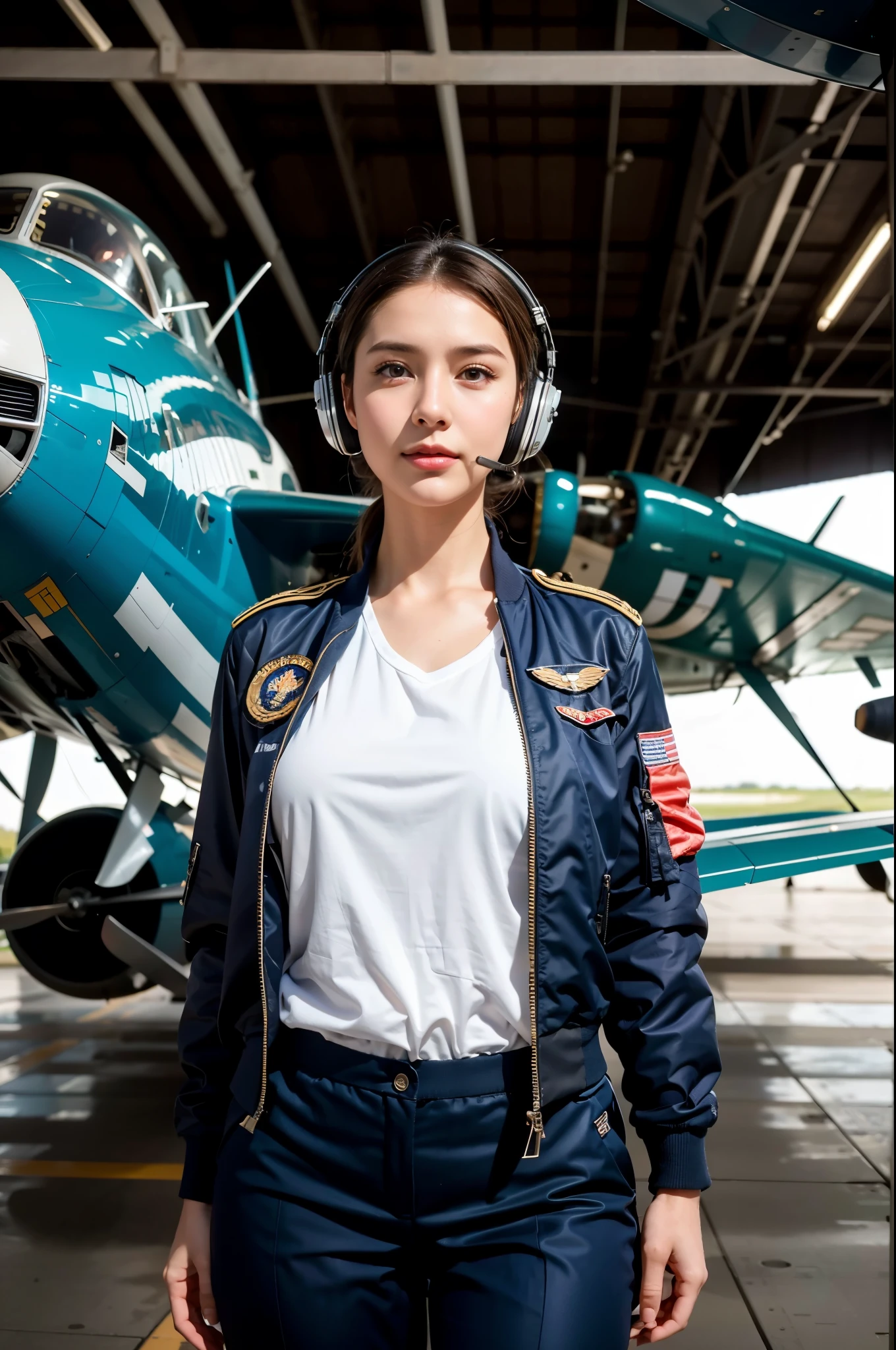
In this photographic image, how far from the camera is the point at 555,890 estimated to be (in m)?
1.30

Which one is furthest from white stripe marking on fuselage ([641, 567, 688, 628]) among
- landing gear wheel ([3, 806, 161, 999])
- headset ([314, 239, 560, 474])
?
headset ([314, 239, 560, 474])

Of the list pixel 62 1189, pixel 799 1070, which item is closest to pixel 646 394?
pixel 799 1070

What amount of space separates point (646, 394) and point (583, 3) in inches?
261

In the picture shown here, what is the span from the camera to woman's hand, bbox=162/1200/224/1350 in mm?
1386

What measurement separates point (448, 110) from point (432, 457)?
23.6 ft

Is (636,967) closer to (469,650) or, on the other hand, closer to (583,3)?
(469,650)

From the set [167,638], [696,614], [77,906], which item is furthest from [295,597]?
[696,614]

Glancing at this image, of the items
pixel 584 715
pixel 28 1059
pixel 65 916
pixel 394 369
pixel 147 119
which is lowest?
pixel 28 1059

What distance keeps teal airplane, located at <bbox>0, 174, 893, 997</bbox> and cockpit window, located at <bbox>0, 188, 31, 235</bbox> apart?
10 millimetres

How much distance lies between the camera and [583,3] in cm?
818

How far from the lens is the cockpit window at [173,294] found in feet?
15.3

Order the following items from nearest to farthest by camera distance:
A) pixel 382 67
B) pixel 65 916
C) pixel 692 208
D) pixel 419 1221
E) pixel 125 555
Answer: pixel 419 1221 < pixel 125 555 < pixel 65 916 < pixel 382 67 < pixel 692 208

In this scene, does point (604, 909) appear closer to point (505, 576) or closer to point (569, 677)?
point (569, 677)

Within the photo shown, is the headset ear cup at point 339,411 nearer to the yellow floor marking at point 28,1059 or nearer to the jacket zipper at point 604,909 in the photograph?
the jacket zipper at point 604,909
